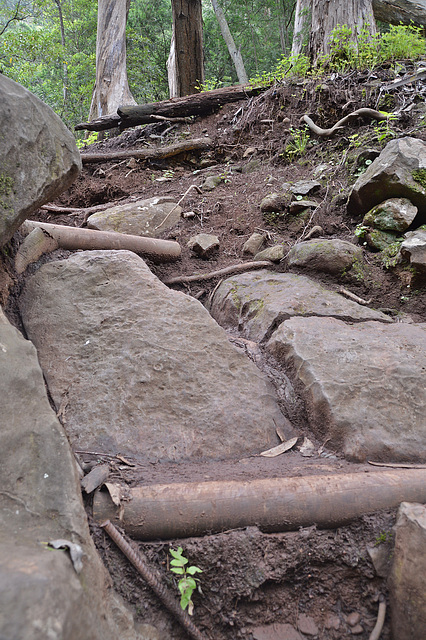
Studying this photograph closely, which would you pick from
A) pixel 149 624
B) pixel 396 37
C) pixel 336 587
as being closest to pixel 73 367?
pixel 149 624

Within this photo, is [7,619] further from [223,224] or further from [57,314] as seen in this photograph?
[223,224]

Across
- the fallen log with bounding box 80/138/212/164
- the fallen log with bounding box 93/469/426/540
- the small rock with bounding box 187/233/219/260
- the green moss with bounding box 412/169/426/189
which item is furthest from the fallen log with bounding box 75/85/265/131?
the fallen log with bounding box 93/469/426/540

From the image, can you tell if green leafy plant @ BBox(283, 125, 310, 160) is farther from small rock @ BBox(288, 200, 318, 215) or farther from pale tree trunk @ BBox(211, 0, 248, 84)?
pale tree trunk @ BBox(211, 0, 248, 84)

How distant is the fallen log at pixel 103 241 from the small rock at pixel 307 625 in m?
2.56

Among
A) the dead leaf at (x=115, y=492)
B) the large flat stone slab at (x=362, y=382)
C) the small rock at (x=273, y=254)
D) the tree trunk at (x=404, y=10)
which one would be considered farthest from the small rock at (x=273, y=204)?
the tree trunk at (x=404, y=10)

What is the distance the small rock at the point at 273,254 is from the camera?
3467 millimetres

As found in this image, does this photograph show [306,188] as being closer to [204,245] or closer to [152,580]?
[204,245]

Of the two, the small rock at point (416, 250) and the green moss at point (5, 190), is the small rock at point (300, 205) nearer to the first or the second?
the small rock at point (416, 250)

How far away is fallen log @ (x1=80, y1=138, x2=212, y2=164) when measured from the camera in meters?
5.58

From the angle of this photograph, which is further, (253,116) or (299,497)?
(253,116)

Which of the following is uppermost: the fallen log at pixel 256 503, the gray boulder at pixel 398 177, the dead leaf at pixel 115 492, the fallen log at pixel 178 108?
the fallen log at pixel 178 108

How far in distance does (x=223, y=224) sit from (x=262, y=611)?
130 inches

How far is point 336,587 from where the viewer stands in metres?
1.54

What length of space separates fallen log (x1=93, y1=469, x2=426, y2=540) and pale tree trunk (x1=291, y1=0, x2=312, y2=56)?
624 cm
